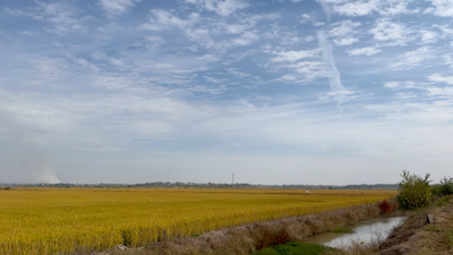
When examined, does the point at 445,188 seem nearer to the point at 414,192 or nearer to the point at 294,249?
the point at 414,192

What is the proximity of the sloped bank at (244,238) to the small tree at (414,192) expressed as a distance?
703 cm

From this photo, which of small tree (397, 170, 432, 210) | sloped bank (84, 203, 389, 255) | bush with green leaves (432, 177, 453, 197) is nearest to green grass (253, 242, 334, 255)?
sloped bank (84, 203, 389, 255)

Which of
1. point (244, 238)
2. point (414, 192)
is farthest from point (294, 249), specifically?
point (414, 192)

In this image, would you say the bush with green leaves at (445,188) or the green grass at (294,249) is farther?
the bush with green leaves at (445,188)

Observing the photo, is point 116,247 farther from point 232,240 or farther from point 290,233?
A: point 290,233

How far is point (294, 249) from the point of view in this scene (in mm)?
18828

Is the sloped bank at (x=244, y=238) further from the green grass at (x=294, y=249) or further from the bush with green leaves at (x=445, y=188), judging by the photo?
the bush with green leaves at (x=445, y=188)

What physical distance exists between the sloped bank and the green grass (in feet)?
1.90

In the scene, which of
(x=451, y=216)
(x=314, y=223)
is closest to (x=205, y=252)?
(x=451, y=216)

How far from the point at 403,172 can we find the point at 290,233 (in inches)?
677

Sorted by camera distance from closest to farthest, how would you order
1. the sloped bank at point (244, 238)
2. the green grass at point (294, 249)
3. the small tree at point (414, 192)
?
the sloped bank at point (244, 238)
the green grass at point (294, 249)
the small tree at point (414, 192)

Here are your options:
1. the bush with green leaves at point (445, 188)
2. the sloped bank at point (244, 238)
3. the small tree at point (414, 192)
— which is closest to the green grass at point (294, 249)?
the sloped bank at point (244, 238)

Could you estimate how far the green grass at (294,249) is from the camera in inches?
698

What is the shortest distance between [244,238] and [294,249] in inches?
114
